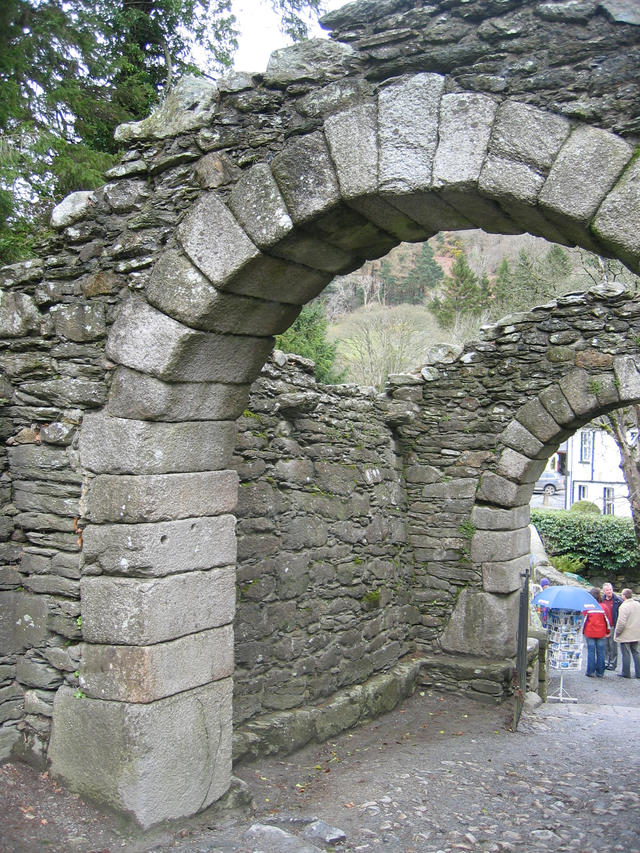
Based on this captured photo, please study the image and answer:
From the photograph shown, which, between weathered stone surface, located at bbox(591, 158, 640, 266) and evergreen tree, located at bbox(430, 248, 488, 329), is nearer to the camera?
weathered stone surface, located at bbox(591, 158, 640, 266)

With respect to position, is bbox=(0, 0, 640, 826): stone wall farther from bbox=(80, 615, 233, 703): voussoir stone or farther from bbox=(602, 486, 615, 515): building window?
bbox=(602, 486, 615, 515): building window

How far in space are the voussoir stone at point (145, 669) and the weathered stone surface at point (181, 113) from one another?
2.62 metres

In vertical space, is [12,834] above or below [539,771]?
above

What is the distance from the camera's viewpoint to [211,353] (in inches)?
149

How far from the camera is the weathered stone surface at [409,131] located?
10.4 ft

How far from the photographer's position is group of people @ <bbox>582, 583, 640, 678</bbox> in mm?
10664

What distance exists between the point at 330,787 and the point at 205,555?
2.03 meters

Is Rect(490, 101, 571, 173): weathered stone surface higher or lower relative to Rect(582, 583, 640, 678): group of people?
higher

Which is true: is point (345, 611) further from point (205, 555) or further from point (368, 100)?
point (368, 100)

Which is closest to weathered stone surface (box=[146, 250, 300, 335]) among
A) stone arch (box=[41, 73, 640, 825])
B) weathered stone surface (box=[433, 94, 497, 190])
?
stone arch (box=[41, 73, 640, 825])

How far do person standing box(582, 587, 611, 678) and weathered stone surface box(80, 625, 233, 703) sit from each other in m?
8.06

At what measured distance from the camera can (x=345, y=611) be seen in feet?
20.4

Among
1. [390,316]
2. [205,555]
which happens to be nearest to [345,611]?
[205,555]

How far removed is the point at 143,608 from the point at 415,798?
238 centimetres
